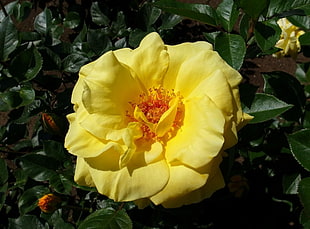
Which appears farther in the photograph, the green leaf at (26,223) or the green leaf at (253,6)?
the green leaf at (26,223)

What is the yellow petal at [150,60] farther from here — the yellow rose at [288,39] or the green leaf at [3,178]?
the yellow rose at [288,39]

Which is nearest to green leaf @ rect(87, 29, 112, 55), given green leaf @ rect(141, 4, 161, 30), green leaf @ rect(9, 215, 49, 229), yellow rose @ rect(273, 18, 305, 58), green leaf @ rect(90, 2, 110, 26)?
green leaf @ rect(141, 4, 161, 30)

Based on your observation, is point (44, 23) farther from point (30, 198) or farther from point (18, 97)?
point (30, 198)

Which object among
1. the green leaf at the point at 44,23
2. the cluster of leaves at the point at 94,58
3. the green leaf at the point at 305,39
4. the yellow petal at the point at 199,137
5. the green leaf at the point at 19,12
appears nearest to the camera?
the yellow petal at the point at 199,137

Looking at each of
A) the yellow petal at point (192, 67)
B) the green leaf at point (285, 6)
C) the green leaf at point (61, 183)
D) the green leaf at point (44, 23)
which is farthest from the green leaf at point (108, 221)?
the green leaf at point (44, 23)

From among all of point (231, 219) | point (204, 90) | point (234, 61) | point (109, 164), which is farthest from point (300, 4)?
point (231, 219)

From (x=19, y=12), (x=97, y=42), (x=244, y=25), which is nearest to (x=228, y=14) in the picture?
(x=244, y=25)
